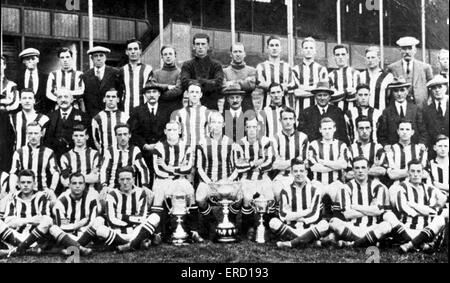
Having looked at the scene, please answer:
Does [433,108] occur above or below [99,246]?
above

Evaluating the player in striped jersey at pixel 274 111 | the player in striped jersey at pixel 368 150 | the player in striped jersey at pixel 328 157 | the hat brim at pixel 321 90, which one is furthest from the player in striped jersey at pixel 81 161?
the player in striped jersey at pixel 368 150

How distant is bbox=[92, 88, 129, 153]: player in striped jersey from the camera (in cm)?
667

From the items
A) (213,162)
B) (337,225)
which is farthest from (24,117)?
(337,225)

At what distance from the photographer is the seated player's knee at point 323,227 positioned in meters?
6.43

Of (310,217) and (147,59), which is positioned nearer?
(310,217)

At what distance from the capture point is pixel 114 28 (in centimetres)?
705

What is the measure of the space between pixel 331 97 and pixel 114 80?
2181 millimetres

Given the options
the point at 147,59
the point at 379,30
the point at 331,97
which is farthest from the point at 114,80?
the point at 379,30

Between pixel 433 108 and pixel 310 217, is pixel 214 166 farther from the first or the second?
pixel 433 108

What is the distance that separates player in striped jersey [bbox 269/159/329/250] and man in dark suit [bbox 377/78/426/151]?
833 mm

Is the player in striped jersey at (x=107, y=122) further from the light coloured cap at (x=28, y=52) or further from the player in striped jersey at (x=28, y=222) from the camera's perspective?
the light coloured cap at (x=28, y=52)
